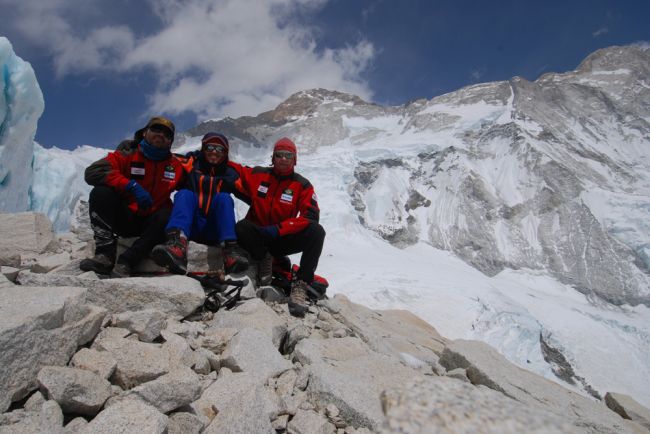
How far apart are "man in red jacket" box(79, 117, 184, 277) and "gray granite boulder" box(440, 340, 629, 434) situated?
2634 millimetres

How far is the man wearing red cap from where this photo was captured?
2846 mm

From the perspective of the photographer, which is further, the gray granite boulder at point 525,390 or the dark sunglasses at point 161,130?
the dark sunglasses at point 161,130

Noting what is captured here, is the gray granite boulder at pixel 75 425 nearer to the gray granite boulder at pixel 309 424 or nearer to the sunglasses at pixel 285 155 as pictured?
the gray granite boulder at pixel 309 424

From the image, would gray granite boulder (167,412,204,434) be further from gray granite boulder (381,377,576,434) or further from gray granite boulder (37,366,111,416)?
gray granite boulder (381,377,576,434)

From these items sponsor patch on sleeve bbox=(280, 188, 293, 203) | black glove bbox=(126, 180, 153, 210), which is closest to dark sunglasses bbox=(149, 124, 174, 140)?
black glove bbox=(126, 180, 153, 210)

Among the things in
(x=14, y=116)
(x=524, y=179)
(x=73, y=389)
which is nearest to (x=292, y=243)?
(x=73, y=389)

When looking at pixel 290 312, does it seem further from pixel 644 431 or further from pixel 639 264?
pixel 639 264

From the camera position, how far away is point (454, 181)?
168ft

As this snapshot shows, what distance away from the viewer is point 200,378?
1812 mm

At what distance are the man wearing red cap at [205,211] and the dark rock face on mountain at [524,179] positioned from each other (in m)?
41.4

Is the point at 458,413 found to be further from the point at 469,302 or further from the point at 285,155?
the point at 469,302

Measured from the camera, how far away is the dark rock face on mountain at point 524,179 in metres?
39.2

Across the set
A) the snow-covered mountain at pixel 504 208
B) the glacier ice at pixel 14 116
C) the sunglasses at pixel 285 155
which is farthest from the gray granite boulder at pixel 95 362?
the snow-covered mountain at pixel 504 208

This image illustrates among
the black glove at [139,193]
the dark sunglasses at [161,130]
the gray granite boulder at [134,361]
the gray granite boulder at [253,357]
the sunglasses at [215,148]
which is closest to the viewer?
the gray granite boulder at [134,361]
